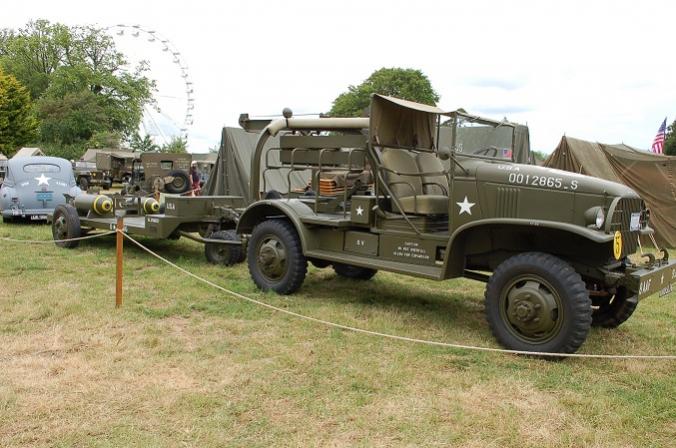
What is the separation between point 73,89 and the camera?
156ft

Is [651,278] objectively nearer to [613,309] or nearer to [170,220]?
[613,309]

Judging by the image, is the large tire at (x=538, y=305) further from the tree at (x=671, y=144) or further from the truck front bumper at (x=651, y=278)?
the tree at (x=671, y=144)

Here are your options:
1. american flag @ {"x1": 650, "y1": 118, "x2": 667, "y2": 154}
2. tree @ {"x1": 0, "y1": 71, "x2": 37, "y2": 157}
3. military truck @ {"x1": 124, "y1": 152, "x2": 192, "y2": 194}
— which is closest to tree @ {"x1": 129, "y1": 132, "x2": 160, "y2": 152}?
tree @ {"x1": 0, "y1": 71, "x2": 37, "y2": 157}

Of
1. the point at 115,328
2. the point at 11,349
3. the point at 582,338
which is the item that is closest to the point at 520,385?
the point at 582,338

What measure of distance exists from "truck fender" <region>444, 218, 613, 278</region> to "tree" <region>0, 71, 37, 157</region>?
119 feet

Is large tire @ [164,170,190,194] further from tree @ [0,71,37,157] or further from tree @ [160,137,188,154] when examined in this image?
tree @ [160,137,188,154]

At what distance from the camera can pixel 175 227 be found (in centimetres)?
781

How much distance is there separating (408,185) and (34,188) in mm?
8803

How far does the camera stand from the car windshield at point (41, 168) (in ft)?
38.5

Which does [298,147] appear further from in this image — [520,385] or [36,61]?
[36,61]

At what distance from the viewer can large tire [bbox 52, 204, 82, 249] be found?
8.70 meters

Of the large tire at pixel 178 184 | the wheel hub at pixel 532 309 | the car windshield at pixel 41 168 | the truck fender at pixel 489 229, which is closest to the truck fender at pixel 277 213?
the truck fender at pixel 489 229

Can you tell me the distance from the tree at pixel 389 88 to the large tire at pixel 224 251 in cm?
3312

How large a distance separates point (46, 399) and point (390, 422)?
2.00 metres
